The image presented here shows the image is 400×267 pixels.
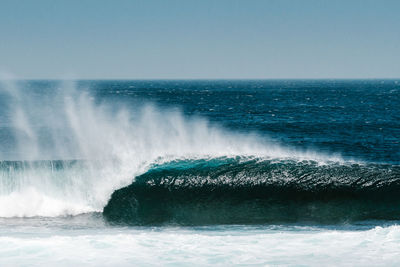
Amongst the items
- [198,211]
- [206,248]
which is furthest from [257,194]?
[206,248]

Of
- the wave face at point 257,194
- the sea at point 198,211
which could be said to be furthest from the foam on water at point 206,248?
the wave face at point 257,194

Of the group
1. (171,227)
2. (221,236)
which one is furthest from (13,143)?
(221,236)

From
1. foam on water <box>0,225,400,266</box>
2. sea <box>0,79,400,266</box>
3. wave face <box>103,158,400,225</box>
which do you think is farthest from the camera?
wave face <box>103,158,400,225</box>

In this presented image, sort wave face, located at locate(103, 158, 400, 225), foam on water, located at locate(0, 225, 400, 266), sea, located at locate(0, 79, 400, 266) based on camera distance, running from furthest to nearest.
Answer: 1. wave face, located at locate(103, 158, 400, 225)
2. sea, located at locate(0, 79, 400, 266)
3. foam on water, located at locate(0, 225, 400, 266)

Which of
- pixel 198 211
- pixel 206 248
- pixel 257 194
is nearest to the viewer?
pixel 206 248

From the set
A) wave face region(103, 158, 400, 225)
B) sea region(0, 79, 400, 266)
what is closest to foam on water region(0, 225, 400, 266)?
sea region(0, 79, 400, 266)

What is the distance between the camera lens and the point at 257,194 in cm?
1630

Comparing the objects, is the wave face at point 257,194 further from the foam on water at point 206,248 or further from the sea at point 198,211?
the foam on water at point 206,248

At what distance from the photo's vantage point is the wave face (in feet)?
49.9

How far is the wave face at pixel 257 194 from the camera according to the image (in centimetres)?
1520

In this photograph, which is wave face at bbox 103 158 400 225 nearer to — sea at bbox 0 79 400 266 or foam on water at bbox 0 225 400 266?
sea at bbox 0 79 400 266

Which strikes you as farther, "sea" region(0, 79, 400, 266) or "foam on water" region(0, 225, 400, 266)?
"sea" region(0, 79, 400, 266)

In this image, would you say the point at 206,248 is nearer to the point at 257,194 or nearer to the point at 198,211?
the point at 198,211

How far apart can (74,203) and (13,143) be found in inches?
693
